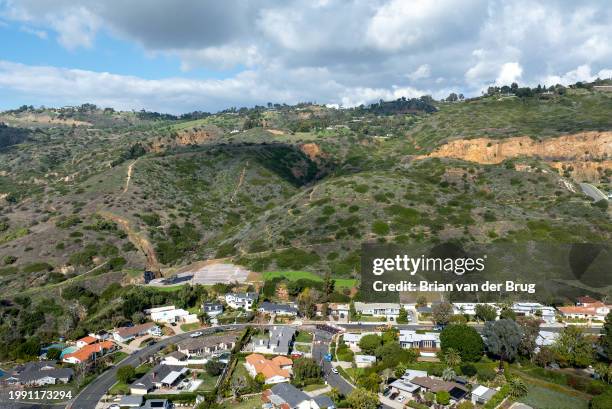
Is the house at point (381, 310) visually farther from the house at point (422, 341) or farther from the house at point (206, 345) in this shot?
the house at point (206, 345)

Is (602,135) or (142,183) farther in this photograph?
(602,135)

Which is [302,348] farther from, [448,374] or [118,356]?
[118,356]

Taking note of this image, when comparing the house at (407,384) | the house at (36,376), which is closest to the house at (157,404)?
the house at (36,376)

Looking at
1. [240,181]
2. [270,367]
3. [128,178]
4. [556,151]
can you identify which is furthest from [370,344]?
[556,151]

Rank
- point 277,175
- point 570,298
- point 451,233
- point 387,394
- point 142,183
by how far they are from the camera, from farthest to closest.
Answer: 1. point 277,175
2. point 142,183
3. point 451,233
4. point 570,298
5. point 387,394

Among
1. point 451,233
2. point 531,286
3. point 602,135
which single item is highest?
point 602,135

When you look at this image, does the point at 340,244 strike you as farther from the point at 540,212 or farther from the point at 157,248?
the point at 540,212

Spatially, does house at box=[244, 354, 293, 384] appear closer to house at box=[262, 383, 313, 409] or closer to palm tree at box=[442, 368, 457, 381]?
house at box=[262, 383, 313, 409]

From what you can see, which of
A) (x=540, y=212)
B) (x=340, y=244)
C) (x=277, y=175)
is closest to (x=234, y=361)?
(x=340, y=244)
